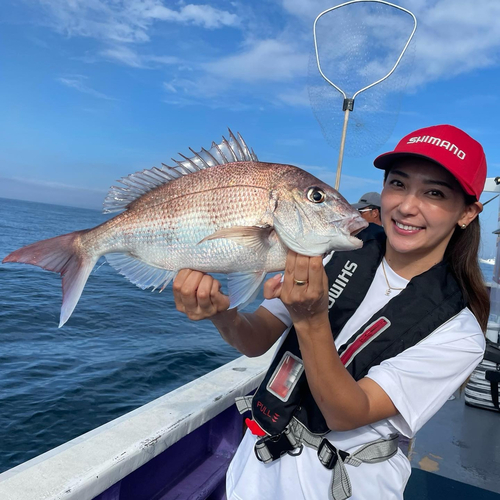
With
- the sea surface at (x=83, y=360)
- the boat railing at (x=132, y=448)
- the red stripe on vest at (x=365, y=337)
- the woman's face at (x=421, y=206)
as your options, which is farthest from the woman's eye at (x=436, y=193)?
the sea surface at (x=83, y=360)

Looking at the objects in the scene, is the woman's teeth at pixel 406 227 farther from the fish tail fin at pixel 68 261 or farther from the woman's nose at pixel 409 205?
the fish tail fin at pixel 68 261

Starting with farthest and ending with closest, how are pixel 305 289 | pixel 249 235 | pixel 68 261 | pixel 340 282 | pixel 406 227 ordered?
pixel 340 282 < pixel 68 261 < pixel 406 227 < pixel 249 235 < pixel 305 289

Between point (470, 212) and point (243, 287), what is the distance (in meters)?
1.11

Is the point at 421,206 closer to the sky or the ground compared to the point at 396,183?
closer to the ground

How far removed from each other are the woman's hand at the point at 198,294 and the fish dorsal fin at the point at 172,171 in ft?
1.59

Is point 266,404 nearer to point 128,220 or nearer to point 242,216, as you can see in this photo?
point 242,216

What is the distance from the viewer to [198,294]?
1767 mm

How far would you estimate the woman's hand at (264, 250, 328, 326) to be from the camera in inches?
57.5

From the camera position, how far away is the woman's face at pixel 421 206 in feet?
5.82

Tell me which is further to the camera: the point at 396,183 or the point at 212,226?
the point at 396,183

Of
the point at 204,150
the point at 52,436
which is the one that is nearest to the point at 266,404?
the point at 204,150

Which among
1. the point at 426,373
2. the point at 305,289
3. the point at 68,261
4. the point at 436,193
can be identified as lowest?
the point at 426,373

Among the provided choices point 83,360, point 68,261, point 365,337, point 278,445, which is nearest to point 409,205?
point 365,337

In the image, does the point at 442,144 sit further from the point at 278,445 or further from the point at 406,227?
the point at 278,445
